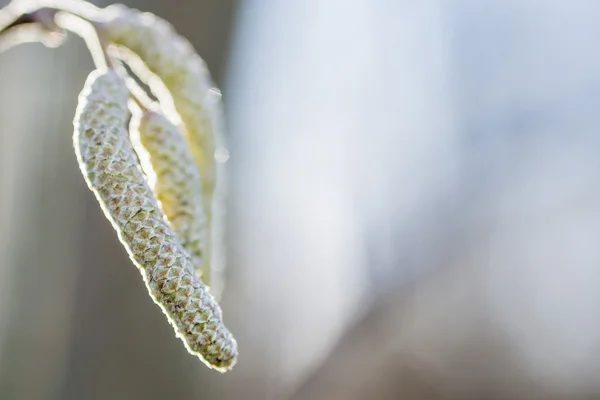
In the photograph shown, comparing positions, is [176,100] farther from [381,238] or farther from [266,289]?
[381,238]

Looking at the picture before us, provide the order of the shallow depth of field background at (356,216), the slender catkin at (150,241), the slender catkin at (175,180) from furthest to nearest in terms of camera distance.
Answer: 1. the shallow depth of field background at (356,216)
2. the slender catkin at (175,180)
3. the slender catkin at (150,241)

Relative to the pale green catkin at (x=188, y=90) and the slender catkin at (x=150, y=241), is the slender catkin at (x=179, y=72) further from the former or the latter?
the slender catkin at (x=150, y=241)

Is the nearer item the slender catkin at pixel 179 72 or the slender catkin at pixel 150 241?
the slender catkin at pixel 150 241

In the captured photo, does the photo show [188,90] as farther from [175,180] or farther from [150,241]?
[150,241]

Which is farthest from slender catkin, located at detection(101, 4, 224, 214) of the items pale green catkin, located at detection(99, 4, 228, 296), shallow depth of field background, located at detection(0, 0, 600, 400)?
shallow depth of field background, located at detection(0, 0, 600, 400)

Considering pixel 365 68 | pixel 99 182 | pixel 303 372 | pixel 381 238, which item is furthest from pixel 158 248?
pixel 365 68

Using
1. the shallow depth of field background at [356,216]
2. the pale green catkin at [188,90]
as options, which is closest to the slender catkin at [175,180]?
the pale green catkin at [188,90]
